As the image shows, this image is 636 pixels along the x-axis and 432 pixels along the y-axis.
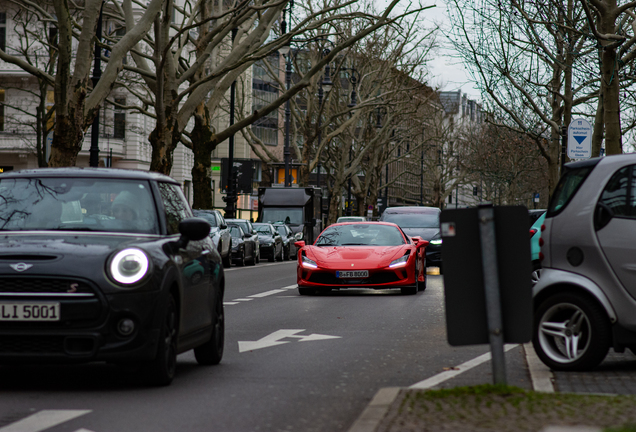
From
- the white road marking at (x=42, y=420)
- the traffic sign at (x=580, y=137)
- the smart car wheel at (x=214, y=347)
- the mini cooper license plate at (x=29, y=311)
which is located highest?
the traffic sign at (x=580, y=137)

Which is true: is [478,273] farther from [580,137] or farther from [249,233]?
[249,233]

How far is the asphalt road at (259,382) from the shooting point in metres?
6.24

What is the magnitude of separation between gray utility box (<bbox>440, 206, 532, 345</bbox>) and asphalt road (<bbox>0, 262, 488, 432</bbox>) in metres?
0.83

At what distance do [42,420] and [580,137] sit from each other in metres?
17.6

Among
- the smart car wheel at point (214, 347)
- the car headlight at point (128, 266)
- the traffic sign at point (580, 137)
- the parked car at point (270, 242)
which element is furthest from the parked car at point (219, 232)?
the car headlight at point (128, 266)

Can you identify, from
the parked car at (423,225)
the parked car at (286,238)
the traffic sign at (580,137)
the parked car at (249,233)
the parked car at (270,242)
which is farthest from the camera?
the parked car at (286,238)

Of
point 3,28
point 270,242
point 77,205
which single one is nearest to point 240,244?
point 270,242

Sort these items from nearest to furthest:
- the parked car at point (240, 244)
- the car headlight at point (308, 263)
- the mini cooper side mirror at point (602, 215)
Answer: the mini cooper side mirror at point (602, 215) < the car headlight at point (308, 263) < the parked car at point (240, 244)

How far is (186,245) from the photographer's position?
26.2 feet

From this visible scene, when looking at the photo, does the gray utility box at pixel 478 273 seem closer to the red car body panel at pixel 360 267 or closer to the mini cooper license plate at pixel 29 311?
the mini cooper license plate at pixel 29 311

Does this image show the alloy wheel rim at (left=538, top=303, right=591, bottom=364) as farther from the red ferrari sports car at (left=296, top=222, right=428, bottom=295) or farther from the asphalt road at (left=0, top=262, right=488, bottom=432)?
the red ferrari sports car at (left=296, top=222, right=428, bottom=295)

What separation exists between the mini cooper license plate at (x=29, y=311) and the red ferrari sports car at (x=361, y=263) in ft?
37.4

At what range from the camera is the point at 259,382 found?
7930 mm

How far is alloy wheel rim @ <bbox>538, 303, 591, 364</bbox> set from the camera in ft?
27.7
